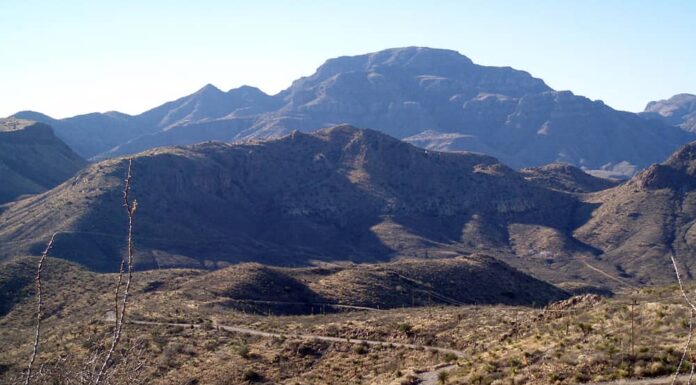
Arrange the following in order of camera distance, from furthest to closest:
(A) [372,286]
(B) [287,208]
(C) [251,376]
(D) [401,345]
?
(B) [287,208] → (A) [372,286] → (D) [401,345] → (C) [251,376]

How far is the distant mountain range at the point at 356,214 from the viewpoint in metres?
136

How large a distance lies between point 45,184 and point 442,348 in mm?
166961

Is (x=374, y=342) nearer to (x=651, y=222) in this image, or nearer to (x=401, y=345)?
(x=401, y=345)

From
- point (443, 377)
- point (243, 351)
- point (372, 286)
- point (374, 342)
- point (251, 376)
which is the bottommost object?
point (372, 286)

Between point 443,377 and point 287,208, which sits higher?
point 443,377

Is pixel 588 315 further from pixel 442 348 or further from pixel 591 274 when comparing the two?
pixel 591 274

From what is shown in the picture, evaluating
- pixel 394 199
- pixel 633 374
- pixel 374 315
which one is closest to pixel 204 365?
pixel 374 315

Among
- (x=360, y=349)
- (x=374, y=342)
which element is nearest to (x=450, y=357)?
(x=360, y=349)

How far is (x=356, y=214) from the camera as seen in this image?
174m

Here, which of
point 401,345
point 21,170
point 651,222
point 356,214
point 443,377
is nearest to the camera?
point 443,377

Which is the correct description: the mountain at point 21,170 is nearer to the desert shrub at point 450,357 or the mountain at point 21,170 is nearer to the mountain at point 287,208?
the mountain at point 287,208

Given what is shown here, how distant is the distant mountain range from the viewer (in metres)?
136

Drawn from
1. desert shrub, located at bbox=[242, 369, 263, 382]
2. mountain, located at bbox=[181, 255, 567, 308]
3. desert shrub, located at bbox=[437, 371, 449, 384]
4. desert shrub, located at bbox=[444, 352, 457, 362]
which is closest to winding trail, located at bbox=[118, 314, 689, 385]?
desert shrub, located at bbox=[437, 371, 449, 384]

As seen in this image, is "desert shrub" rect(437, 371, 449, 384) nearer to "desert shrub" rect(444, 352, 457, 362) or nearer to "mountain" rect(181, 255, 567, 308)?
"desert shrub" rect(444, 352, 457, 362)
